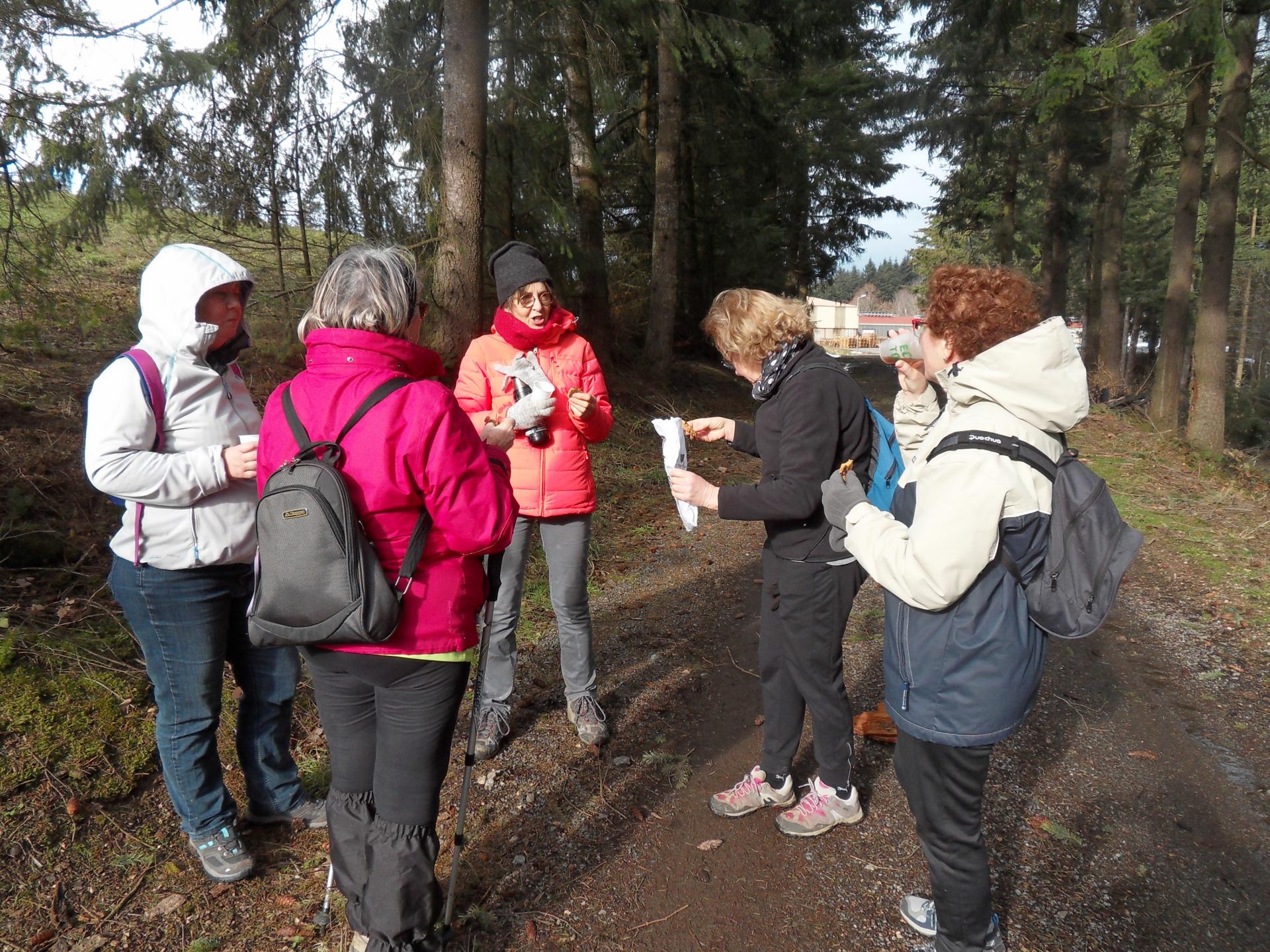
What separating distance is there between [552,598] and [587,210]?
9.58m

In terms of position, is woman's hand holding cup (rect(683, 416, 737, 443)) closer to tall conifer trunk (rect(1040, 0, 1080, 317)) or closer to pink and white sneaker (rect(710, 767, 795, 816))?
pink and white sneaker (rect(710, 767, 795, 816))

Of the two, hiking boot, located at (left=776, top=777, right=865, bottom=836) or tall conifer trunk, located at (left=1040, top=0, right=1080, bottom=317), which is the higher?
tall conifer trunk, located at (left=1040, top=0, right=1080, bottom=317)

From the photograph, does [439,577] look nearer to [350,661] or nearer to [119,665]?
[350,661]

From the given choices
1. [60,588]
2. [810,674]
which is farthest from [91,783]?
[810,674]

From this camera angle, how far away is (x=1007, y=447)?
6.56 feet

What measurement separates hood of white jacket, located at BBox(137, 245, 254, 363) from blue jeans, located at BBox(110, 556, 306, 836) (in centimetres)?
76

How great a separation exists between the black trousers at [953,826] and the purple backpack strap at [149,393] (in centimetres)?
251

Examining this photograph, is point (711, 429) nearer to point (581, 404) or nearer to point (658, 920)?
point (581, 404)

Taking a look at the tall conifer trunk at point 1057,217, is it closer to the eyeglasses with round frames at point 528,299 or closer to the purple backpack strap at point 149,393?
the eyeglasses with round frames at point 528,299

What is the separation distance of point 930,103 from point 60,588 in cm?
2289

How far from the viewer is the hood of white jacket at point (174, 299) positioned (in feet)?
8.38

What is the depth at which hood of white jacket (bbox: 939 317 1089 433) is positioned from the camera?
2041mm

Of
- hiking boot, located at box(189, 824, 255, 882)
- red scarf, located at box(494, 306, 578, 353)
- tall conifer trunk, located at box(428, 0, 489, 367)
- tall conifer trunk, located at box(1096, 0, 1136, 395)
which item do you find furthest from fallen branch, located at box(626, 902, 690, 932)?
tall conifer trunk, located at box(1096, 0, 1136, 395)

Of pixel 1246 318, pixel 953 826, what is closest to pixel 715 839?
pixel 953 826
